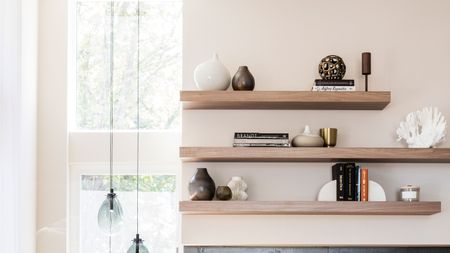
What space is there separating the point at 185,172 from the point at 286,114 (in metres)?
0.66

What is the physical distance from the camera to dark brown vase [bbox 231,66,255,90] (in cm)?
399

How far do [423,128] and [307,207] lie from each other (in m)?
0.78

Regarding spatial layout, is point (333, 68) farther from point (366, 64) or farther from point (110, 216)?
point (110, 216)

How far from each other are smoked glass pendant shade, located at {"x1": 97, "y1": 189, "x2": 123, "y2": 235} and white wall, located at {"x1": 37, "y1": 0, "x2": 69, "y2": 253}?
19.7 inches

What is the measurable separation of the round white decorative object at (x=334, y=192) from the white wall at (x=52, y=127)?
1.55 meters

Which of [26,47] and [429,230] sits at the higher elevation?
[26,47]

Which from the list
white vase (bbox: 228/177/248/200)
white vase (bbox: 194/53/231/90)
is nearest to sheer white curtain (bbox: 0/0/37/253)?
white vase (bbox: 194/53/231/90)

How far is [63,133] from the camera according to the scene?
4.45 m

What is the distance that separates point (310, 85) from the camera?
418 centimetres

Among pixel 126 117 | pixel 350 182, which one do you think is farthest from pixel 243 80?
pixel 126 117

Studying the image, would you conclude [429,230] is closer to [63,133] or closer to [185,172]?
[185,172]

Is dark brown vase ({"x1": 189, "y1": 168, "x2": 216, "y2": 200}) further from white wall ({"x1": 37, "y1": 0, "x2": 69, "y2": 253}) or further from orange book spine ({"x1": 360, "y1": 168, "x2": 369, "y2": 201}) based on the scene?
white wall ({"x1": 37, "y1": 0, "x2": 69, "y2": 253})

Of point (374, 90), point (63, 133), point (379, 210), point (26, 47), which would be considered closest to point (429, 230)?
point (379, 210)

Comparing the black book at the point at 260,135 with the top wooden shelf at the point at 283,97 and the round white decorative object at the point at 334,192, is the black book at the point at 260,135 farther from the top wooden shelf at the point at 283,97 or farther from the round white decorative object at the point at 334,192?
the round white decorative object at the point at 334,192
